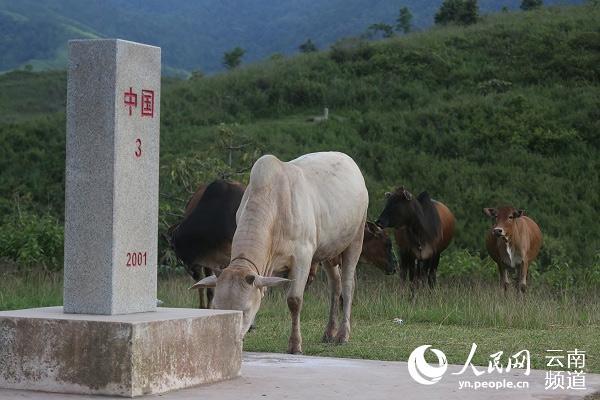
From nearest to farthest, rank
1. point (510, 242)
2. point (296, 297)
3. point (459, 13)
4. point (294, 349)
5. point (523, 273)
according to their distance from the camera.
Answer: point (294, 349) < point (296, 297) < point (523, 273) < point (510, 242) < point (459, 13)

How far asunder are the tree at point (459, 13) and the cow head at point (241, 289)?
48.9 m

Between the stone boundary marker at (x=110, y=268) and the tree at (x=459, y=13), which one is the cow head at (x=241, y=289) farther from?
the tree at (x=459, y=13)

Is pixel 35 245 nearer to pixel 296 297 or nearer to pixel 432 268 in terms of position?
pixel 432 268

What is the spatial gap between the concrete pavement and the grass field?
1.01 metres

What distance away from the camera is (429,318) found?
1403 centimetres

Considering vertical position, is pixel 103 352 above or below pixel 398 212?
below

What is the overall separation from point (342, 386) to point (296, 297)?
2675mm

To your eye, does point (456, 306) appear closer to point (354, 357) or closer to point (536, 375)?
point (354, 357)

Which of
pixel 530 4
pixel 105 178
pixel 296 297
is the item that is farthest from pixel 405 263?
pixel 530 4

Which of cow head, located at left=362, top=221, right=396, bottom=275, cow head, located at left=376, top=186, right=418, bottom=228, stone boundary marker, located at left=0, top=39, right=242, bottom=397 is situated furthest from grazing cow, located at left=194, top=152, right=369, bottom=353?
cow head, located at left=376, top=186, right=418, bottom=228

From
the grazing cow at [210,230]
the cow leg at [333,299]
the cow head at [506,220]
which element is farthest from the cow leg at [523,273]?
the cow leg at [333,299]

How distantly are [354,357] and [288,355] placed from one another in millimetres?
574

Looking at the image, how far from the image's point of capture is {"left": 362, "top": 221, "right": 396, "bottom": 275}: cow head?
1850 cm

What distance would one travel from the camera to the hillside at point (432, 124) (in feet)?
108
